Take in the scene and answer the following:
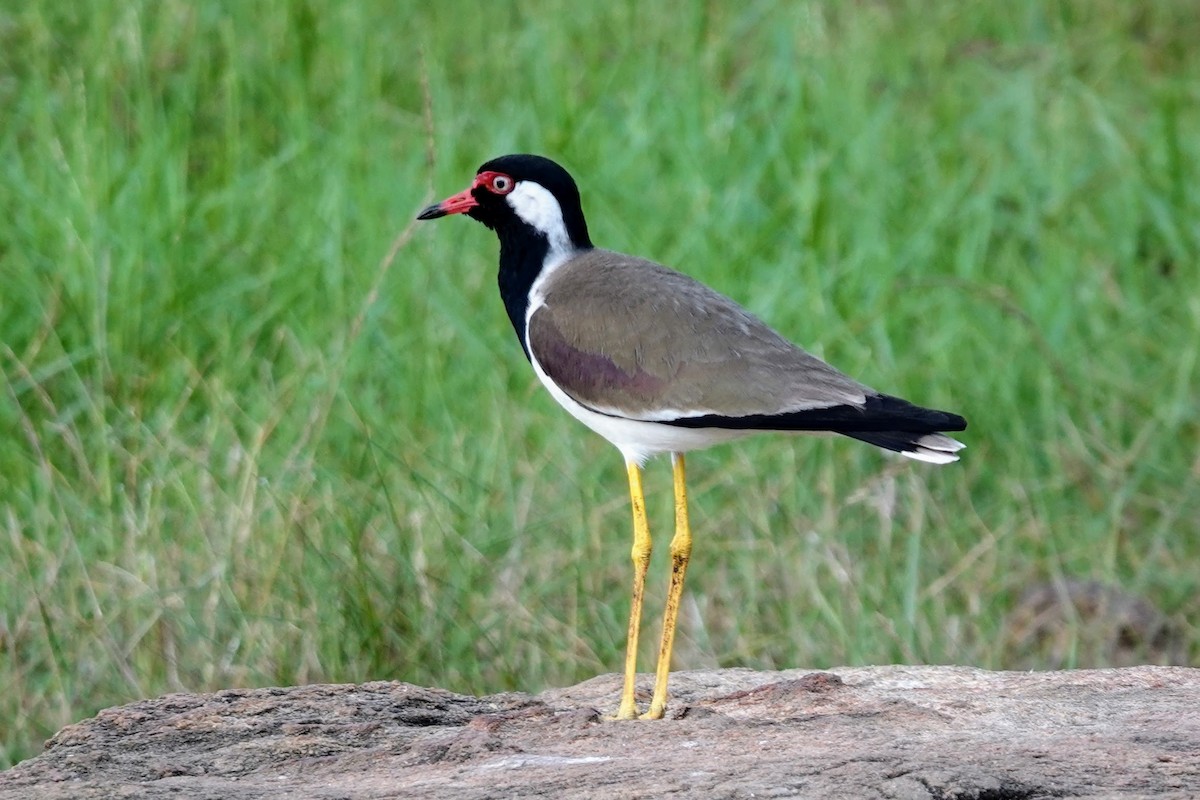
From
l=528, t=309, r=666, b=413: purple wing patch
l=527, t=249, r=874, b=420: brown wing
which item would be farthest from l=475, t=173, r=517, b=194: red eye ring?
l=528, t=309, r=666, b=413: purple wing patch

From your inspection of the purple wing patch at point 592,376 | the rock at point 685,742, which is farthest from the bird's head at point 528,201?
the rock at point 685,742

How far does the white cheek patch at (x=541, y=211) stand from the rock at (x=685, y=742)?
1.14 meters

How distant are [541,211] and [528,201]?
4 centimetres

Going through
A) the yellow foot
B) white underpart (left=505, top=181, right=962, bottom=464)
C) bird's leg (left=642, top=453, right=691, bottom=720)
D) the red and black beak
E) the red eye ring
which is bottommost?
the yellow foot

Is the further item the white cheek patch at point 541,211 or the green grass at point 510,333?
the green grass at point 510,333

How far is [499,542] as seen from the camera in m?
5.41

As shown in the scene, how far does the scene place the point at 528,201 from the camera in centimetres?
459

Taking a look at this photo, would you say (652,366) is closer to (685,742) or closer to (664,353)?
(664,353)

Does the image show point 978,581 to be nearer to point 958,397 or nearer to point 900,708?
point 958,397

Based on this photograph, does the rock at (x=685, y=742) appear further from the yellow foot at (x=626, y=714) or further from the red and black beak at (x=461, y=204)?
the red and black beak at (x=461, y=204)

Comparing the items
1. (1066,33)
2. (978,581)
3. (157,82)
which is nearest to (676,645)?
(978,581)

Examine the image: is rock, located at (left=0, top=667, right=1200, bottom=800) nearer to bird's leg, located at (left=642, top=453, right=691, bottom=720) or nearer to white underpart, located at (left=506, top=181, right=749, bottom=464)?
bird's leg, located at (left=642, top=453, right=691, bottom=720)

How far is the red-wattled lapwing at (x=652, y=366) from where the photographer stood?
13.0ft

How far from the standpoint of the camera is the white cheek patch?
4.57m
